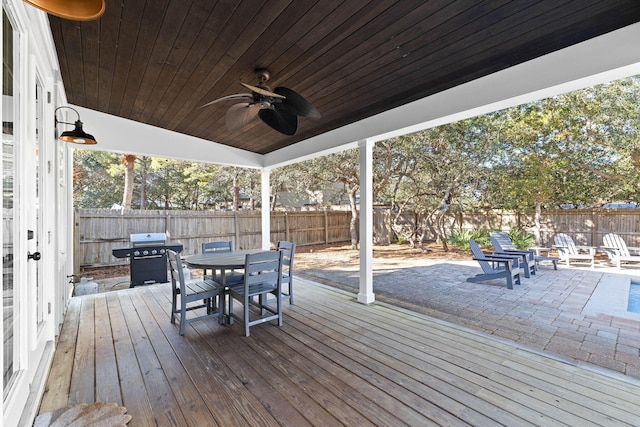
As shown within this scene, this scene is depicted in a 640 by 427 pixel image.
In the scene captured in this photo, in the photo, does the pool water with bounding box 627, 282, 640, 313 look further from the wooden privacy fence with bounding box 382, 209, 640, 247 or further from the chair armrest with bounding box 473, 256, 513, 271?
the wooden privacy fence with bounding box 382, 209, 640, 247

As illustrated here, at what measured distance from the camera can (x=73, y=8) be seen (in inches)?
40.6

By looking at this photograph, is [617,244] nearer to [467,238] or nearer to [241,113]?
[467,238]

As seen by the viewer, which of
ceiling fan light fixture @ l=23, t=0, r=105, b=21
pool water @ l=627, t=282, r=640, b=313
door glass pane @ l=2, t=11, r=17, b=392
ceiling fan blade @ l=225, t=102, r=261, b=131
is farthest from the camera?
pool water @ l=627, t=282, r=640, b=313

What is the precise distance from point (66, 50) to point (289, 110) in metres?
2.04

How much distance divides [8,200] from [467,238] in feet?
32.3

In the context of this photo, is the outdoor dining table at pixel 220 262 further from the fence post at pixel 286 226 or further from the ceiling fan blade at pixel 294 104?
the fence post at pixel 286 226

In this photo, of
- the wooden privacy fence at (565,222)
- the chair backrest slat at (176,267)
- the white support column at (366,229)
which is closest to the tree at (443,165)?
the wooden privacy fence at (565,222)

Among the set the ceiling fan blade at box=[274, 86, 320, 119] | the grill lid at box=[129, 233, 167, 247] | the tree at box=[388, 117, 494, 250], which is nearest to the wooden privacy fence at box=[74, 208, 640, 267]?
the grill lid at box=[129, 233, 167, 247]

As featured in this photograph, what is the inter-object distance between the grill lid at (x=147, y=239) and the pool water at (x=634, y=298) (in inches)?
281

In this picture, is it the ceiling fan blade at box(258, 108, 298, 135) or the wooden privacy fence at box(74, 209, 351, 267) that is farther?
the wooden privacy fence at box(74, 209, 351, 267)

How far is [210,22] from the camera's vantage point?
7.02 ft

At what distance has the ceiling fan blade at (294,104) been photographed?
2.48 m

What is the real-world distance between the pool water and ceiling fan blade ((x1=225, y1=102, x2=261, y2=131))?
5.35 m

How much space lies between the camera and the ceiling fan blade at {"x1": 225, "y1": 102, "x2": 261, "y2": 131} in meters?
2.70
